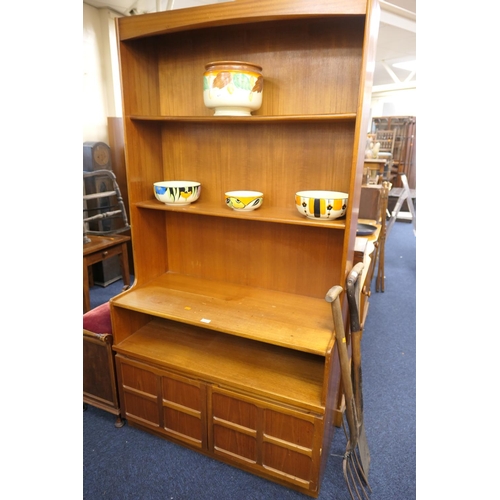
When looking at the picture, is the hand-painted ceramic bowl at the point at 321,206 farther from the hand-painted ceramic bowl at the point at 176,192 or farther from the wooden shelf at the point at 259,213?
the hand-painted ceramic bowl at the point at 176,192

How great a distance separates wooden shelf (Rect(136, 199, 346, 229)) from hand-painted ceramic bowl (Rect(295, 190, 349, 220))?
0.9 inches

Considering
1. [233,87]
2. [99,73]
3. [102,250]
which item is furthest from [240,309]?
[99,73]

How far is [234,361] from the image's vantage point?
1.58 metres

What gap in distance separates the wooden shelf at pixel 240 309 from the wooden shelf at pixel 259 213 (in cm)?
41

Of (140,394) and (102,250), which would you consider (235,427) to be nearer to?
(140,394)

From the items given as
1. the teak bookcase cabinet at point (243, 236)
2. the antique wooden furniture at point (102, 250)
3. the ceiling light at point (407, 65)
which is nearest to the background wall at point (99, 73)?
the antique wooden furniture at point (102, 250)

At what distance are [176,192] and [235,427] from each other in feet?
3.45

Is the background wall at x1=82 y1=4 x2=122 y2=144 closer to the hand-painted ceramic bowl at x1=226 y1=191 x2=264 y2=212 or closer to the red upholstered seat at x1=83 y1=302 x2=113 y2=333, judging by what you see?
the red upholstered seat at x1=83 y1=302 x2=113 y2=333

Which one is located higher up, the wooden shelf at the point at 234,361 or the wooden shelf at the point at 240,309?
the wooden shelf at the point at 240,309

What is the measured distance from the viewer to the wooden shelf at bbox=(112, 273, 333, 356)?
53.4 inches

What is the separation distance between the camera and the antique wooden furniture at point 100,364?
1.70m
